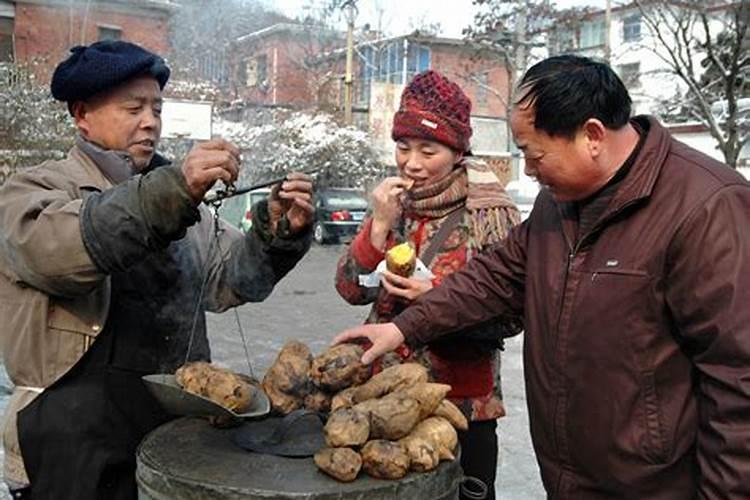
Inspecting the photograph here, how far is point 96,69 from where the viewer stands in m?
2.22

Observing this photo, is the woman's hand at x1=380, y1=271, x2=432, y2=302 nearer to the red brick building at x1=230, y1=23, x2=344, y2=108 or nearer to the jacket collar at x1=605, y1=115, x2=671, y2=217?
the jacket collar at x1=605, y1=115, x2=671, y2=217

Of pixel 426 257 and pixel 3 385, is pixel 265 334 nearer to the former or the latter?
pixel 3 385

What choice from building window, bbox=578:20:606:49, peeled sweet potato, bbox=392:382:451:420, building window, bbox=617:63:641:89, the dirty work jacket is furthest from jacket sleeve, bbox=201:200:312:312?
building window, bbox=578:20:606:49

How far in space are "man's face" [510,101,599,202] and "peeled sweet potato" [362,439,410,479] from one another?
74cm

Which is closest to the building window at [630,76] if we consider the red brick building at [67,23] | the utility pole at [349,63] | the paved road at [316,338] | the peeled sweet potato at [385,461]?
the utility pole at [349,63]

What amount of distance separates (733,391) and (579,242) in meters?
0.50

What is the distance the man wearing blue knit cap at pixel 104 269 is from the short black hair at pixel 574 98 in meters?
0.71

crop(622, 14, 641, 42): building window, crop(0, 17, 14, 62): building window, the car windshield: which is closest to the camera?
the car windshield

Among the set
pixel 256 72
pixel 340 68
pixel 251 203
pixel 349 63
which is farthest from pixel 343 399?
pixel 340 68

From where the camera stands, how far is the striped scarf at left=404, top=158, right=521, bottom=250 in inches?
103

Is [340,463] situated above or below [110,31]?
below

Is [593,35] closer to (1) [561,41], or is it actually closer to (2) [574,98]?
(1) [561,41]

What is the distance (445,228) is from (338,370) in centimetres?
72

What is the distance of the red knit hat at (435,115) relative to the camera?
2.64 m
